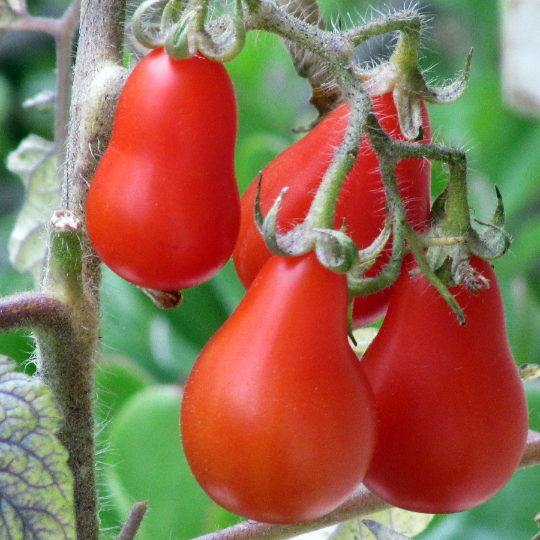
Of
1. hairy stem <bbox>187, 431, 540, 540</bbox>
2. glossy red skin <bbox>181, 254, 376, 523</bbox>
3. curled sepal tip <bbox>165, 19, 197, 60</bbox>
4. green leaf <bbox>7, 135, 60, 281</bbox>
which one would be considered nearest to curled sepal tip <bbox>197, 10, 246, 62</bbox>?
A: curled sepal tip <bbox>165, 19, 197, 60</bbox>

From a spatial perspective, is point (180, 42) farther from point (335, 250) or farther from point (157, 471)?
point (157, 471)

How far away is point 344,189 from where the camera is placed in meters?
0.49

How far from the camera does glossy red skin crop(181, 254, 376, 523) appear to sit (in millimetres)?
400

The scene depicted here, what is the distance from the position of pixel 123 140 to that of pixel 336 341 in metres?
0.15

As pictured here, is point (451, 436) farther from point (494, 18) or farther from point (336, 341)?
point (494, 18)

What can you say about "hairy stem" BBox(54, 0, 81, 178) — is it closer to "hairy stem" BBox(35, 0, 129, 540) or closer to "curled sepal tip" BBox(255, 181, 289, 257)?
"hairy stem" BBox(35, 0, 129, 540)

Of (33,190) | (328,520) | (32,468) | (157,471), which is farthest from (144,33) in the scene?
(157,471)

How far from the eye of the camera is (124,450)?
0.91 m

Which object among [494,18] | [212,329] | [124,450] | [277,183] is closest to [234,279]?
[212,329]

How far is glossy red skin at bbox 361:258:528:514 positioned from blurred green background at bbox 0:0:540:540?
16cm

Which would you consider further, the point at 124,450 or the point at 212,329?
the point at 212,329

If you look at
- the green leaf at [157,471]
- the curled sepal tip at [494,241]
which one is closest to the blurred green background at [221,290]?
the green leaf at [157,471]

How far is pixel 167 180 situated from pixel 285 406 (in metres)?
0.13

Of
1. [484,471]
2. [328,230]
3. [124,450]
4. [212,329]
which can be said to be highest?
[328,230]
